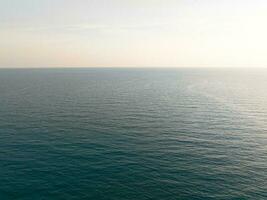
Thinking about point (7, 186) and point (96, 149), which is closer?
point (7, 186)

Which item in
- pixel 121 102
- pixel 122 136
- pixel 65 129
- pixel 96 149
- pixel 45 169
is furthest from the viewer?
pixel 121 102

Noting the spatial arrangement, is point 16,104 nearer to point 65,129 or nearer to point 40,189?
point 65,129

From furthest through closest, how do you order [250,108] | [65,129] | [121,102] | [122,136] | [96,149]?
[121,102] → [250,108] → [65,129] → [122,136] → [96,149]

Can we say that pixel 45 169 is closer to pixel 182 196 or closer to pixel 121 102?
pixel 182 196

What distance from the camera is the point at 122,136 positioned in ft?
330

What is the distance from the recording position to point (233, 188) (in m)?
65.6

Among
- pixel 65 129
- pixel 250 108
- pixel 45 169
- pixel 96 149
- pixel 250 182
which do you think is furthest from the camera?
pixel 250 108


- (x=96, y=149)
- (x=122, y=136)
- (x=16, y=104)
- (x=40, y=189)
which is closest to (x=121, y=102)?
(x=16, y=104)

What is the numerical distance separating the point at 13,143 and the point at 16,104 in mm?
75050

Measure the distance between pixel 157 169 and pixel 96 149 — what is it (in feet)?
72.4

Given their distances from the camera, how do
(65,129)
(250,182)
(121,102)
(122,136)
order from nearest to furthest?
(250,182) → (122,136) → (65,129) → (121,102)

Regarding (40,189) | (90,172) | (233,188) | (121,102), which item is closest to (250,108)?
(121,102)

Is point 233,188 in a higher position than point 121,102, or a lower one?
lower

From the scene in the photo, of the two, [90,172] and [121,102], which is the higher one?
[121,102]
